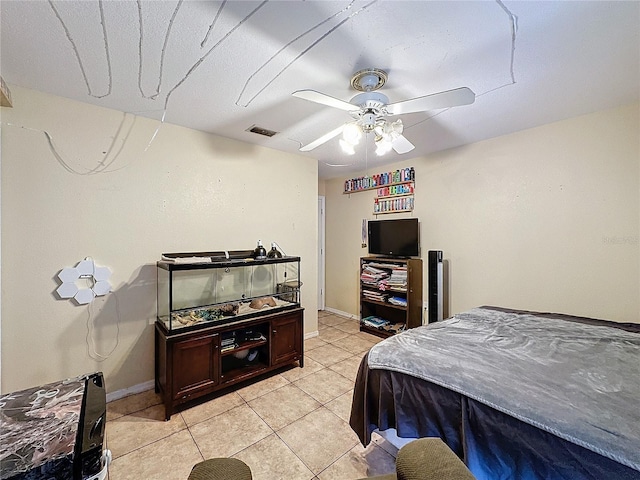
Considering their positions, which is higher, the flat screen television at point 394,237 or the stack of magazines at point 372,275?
the flat screen television at point 394,237

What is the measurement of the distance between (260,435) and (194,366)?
757 mm

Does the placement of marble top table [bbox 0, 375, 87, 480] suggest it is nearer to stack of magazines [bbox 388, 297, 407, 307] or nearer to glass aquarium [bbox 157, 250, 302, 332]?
glass aquarium [bbox 157, 250, 302, 332]

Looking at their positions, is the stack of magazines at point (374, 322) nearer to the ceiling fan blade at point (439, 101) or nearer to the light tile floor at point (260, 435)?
the light tile floor at point (260, 435)

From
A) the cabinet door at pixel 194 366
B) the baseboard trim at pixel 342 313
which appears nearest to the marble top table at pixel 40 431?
the cabinet door at pixel 194 366

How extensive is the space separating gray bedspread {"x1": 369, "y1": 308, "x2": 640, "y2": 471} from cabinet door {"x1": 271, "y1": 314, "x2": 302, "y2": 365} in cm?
129

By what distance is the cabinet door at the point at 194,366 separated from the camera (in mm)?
2117

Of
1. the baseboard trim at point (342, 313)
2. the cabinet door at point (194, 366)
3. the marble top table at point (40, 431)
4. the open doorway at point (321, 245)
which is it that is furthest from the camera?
the open doorway at point (321, 245)

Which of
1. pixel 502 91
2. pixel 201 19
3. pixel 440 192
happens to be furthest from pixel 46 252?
pixel 440 192

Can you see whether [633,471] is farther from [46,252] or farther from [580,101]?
[46,252]

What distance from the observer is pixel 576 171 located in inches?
97.0

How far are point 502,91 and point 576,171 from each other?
46.3 inches

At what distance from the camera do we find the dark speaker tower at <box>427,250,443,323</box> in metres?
3.22

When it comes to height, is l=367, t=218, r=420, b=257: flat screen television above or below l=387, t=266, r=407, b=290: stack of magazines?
above

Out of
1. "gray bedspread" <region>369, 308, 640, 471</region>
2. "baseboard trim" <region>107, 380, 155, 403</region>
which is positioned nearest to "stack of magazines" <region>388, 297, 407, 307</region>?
"gray bedspread" <region>369, 308, 640, 471</region>
